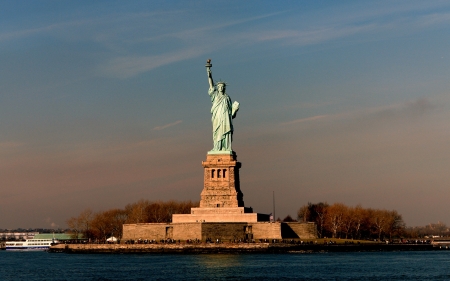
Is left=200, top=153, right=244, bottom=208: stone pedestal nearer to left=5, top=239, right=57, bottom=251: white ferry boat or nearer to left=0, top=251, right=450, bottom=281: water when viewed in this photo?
left=0, top=251, right=450, bottom=281: water

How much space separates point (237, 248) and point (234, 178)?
892cm

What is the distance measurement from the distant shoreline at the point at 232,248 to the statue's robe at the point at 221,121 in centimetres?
1134

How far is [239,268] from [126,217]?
151 ft

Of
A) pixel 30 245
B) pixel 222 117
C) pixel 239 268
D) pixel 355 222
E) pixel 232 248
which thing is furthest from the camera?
pixel 30 245

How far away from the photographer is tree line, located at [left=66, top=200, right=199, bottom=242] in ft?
309

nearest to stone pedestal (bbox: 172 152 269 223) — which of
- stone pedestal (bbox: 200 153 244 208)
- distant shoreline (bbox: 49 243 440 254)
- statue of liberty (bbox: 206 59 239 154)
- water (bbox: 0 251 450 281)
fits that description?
stone pedestal (bbox: 200 153 244 208)

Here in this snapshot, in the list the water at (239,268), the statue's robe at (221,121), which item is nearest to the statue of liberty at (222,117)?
the statue's robe at (221,121)

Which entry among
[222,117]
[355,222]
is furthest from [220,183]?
[355,222]

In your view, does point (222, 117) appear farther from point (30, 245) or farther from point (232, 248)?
point (30, 245)

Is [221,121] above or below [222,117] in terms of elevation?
below

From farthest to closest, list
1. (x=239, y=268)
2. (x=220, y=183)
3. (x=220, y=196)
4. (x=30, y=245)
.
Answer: (x=30, y=245), (x=220, y=183), (x=220, y=196), (x=239, y=268)

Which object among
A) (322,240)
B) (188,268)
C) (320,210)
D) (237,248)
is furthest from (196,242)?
(320,210)

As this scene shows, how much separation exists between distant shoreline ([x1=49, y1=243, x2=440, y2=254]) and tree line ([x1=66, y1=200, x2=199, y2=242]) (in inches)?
535

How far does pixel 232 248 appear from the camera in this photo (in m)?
69.9
